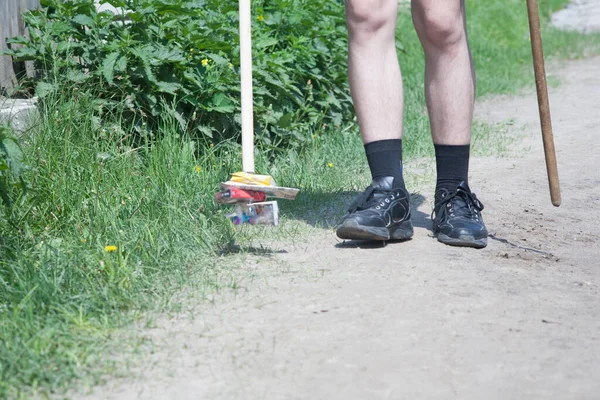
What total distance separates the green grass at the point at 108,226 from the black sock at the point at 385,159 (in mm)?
384

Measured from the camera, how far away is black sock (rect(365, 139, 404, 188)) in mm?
3121

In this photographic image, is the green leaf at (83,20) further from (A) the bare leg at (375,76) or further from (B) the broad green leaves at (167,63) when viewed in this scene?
(A) the bare leg at (375,76)

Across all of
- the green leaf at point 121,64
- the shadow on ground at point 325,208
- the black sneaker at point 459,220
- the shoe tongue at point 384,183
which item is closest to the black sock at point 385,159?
the shoe tongue at point 384,183

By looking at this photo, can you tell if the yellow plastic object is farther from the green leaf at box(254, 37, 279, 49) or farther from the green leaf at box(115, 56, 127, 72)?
the green leaf at box(254, 37, 279, 49)

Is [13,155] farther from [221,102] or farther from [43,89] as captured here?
[221,102]

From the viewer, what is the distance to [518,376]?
206 centimetres

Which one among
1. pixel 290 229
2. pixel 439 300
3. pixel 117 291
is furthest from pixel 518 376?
pixel 290 229

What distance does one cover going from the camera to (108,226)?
3.03m

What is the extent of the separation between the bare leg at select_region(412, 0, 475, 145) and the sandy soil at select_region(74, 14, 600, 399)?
1.26ft

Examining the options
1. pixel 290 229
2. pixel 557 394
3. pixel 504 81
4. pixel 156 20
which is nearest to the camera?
pixel 557 394

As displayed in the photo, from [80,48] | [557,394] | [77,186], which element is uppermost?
[80,48]

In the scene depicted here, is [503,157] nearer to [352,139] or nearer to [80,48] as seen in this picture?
[352,139]

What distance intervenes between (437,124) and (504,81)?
3861 mm

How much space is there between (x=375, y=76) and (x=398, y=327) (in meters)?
1.11
